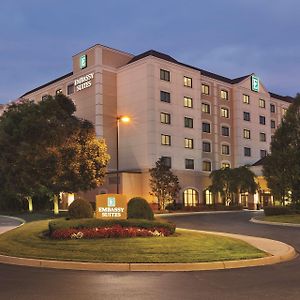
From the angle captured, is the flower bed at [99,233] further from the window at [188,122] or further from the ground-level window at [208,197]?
the ground-level window at [208,197]

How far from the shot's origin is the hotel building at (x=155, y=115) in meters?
59.2

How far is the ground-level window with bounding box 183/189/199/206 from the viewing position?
6224 cm

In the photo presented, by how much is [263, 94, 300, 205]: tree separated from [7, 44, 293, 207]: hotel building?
70.9 feet

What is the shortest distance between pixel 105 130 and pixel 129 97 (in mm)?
5076

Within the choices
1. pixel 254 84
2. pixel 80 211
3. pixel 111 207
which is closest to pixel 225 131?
pixel 254 84

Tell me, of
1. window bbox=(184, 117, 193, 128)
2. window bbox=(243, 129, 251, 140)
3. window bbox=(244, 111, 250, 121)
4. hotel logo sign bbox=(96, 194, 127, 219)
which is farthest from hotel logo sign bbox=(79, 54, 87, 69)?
hotel logo sign bbox=(96, 194, 127, 219)

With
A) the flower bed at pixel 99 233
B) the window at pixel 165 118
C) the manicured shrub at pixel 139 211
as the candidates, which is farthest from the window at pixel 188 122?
the flower bed at pixel 99 233

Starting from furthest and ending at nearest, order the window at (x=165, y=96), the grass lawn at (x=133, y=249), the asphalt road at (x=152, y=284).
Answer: the window at (x=165, y=96) < the grass lawn at (x=133, y=249) < the asphalt road at (x=152, y=284)

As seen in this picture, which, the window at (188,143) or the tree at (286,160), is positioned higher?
the window at (188,143)

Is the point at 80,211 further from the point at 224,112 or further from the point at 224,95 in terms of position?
the point at 224,95

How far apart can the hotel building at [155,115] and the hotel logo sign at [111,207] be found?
37.1 m

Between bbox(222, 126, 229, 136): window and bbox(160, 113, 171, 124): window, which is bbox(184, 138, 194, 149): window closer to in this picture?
bbox(160, 113, 171, 124): window

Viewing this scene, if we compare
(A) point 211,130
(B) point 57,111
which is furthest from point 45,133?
(A) point 211,130

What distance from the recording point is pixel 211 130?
68125mm
